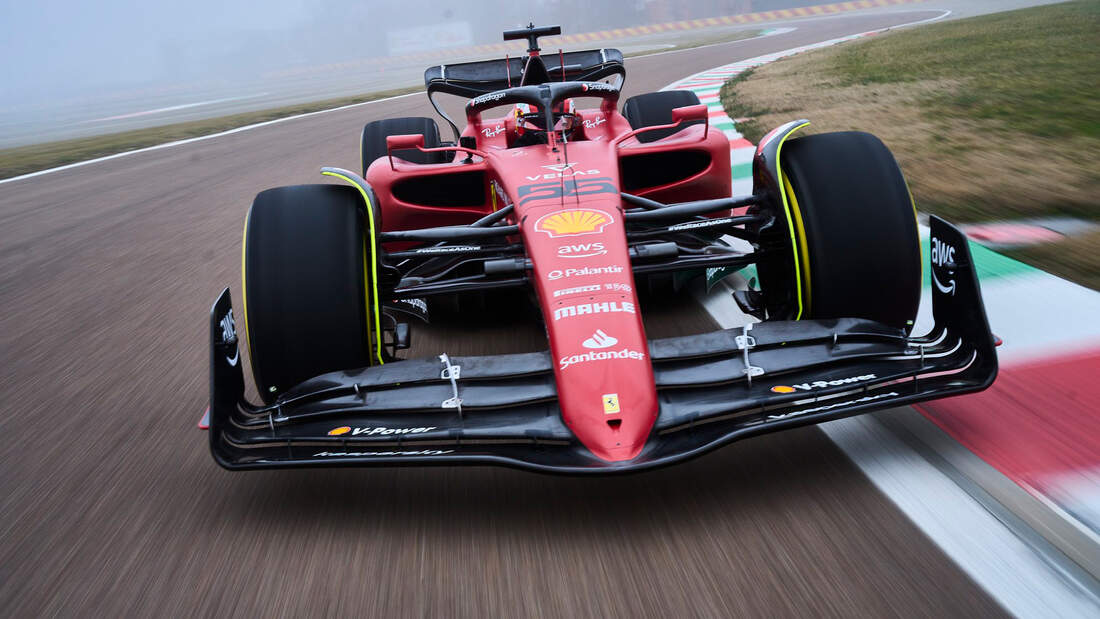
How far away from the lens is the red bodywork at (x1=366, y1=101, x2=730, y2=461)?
7.82 feet

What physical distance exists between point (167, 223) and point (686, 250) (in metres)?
5.48

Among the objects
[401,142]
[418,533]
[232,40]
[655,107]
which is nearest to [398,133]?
[401,142]

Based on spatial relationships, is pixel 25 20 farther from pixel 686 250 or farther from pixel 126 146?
pixel 686 250

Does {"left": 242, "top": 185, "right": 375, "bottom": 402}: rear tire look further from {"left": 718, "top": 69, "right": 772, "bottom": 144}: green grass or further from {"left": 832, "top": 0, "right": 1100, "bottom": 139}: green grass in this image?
{"left": 832, "top": 0, "right": 1100, "bottom": 139}: green grass

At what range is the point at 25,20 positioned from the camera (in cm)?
11869

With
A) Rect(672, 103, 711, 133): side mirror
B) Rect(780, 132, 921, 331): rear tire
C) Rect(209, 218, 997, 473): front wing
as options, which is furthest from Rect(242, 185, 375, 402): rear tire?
Rect(672, 103, 711, 133): side mirror

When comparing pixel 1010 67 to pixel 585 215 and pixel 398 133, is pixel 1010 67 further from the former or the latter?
pixel 585 215

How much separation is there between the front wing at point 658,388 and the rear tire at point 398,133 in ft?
10.2

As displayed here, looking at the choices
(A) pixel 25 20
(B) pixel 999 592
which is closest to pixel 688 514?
(B) pixel 999 592

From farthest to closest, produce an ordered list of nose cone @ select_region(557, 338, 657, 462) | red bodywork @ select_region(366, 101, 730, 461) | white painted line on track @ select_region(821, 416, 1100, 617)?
1. red bodywork @ select_region(366, 101, 730, 461)
2. nose cone @ select_region(557, 338, 657, 462)
3. white painted line on track @ select_region(821, 416, 1100, 617)

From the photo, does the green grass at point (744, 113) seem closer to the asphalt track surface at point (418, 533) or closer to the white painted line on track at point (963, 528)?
the asphalt track surface at point (418, 533)

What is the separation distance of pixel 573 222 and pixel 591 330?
0.69 meters

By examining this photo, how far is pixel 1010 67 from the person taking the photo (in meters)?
10.3

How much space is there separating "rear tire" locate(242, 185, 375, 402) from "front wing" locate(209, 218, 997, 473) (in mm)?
118
